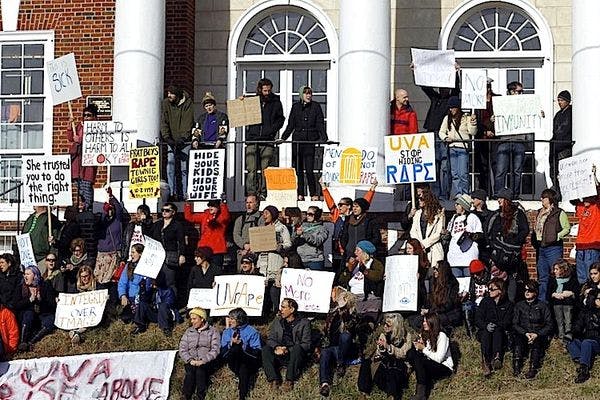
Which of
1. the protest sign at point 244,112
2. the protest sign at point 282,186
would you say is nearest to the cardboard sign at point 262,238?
the protest sign at point 282,186

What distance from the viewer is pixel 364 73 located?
21.9m

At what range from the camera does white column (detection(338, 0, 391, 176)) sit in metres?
21.7

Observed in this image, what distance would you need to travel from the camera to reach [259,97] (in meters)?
21.6

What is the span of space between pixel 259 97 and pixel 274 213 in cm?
237

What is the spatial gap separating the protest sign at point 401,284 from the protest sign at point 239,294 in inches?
64.0

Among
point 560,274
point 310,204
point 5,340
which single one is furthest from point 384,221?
point 5,340

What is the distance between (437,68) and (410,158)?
68.0 inches

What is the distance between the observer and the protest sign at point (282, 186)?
20953 millimetres

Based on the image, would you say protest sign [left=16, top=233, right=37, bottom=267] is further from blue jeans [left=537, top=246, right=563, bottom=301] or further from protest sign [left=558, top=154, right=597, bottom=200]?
protest sign [left=558, top=154, right=597, bottom=200]

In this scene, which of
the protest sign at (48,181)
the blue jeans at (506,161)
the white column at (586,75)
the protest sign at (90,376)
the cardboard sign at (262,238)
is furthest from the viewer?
the blue jeans at (506,161)

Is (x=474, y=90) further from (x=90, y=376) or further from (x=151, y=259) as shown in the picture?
(x=90, y=376)

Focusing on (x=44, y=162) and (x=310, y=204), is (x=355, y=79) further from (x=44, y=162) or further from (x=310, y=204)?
(x=44, y=162)

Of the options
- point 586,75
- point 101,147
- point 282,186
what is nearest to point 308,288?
point 282,186

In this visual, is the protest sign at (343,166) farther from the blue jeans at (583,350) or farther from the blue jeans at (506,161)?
the blue jeans at (583,350)
